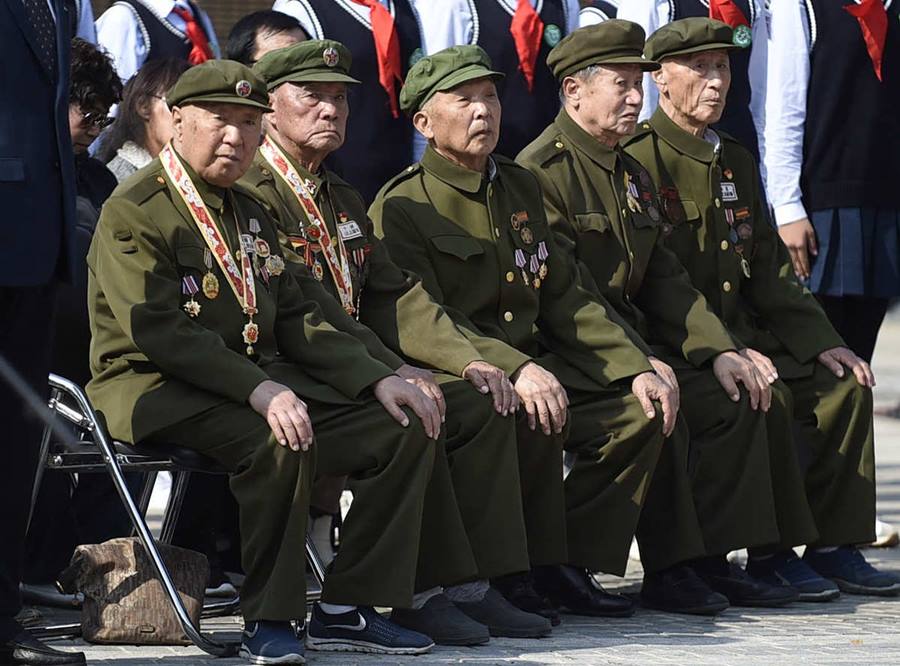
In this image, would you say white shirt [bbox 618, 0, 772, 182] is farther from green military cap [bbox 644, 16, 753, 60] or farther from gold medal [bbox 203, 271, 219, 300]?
gold medal [bbox 203, 271, 219, 300]

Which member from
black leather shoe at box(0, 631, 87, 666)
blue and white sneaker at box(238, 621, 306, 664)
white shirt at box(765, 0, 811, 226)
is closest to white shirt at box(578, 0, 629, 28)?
white shirt at box(765, 0, 811, 226)

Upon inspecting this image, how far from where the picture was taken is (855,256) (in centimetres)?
754

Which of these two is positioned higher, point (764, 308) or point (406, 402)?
point (764, 308)

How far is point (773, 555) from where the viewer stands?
23.0 feet

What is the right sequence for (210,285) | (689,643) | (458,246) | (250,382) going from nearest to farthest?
(250,382) → (210,285) → (689,643) → (458,246)

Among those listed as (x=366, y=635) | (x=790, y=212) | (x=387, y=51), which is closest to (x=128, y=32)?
(x=387, y=51)

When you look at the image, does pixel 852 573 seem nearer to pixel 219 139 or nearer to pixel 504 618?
pixel 504 618

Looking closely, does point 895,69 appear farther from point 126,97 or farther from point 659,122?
point 126,97

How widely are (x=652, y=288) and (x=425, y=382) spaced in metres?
1.32

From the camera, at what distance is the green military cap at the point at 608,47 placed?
6711mm

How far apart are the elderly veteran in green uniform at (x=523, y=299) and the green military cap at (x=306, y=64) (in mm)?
373

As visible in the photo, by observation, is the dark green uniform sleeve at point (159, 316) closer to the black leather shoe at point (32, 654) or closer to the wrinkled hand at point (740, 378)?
the black leather shoe at point (32, 654)

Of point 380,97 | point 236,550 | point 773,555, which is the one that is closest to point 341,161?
point 380,97

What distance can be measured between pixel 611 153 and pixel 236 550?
179 cm
